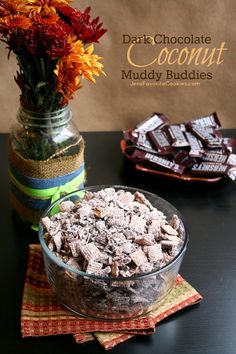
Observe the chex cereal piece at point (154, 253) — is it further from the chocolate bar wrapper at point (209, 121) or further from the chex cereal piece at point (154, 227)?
the chocolate bar wrapper at point (209, 121)

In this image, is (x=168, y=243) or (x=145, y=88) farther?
(x=145, y=88)

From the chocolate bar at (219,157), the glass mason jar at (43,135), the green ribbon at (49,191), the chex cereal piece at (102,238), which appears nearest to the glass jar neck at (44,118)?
the glass mason jar at (43,135)

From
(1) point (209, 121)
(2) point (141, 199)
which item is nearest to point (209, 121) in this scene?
(1) point (209, 121)

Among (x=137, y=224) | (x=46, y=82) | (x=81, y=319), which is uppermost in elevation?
(x=46, y=82)

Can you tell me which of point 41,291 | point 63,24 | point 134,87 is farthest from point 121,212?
point 134,87

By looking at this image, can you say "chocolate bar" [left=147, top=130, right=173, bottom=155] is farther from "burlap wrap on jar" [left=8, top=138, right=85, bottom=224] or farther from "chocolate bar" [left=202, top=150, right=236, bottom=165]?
"burlap wrap on jar" [left=8, top=138, right=85, bottom=224]

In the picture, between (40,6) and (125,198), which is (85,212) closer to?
(125,198)
